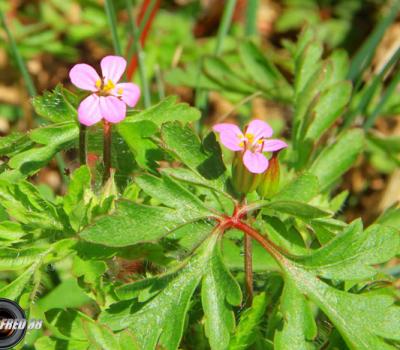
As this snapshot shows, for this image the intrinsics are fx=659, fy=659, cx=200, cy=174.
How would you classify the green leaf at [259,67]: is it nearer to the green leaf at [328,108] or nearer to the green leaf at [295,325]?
the green leaf at [328,108]

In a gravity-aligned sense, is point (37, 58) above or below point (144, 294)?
below

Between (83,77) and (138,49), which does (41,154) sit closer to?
(83,77)

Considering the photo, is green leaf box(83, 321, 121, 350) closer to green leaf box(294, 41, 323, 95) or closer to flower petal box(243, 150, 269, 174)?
flower petal box(243, 150, 269, 174)

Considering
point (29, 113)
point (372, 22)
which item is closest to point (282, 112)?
point (372, 22)

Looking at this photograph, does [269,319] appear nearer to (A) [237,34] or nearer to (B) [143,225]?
(B) [143,225]

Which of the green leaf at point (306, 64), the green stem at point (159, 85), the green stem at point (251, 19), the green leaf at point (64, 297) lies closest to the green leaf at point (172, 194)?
the green leaf at point (64, 297)
